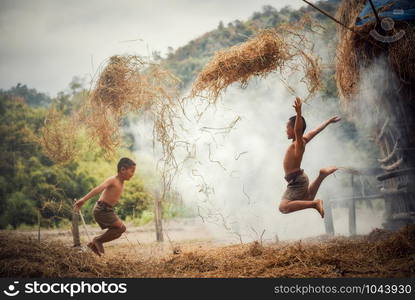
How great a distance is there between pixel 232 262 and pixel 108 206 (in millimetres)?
2048

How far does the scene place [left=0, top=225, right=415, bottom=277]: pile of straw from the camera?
13.5 ft

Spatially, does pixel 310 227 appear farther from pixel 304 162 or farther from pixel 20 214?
pixel 20 214

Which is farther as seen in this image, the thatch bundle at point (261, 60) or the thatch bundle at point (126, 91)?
the thatch bundle at point (126, 91)

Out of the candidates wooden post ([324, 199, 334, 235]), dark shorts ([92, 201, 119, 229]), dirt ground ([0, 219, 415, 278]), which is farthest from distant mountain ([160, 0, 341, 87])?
dirt ground ([0, 219, 415, 278])

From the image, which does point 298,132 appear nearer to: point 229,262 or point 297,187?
point 297,187

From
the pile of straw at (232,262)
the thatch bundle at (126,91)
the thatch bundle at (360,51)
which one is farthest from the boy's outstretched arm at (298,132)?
the thatch bundle at (126,91)

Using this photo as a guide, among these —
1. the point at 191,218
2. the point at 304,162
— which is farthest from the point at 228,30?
the point at 304,162

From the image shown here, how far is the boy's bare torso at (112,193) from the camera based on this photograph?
5566 mm

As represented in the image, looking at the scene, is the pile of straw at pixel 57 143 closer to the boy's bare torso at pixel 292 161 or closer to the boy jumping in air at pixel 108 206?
the boy jumping in air at pixel 108 206

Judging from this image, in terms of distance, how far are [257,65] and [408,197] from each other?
3.20 metres

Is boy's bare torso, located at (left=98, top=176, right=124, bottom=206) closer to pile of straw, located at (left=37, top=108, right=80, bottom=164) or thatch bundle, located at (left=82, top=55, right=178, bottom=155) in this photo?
thatch bundle, located at (left=82, top=55, right=178, bottom=155)

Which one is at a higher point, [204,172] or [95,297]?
[204,172]

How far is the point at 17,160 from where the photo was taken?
9.73m

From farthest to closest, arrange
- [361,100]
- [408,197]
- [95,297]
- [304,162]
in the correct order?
[304,162]
[361,100]
[408,197]
[95,297]
